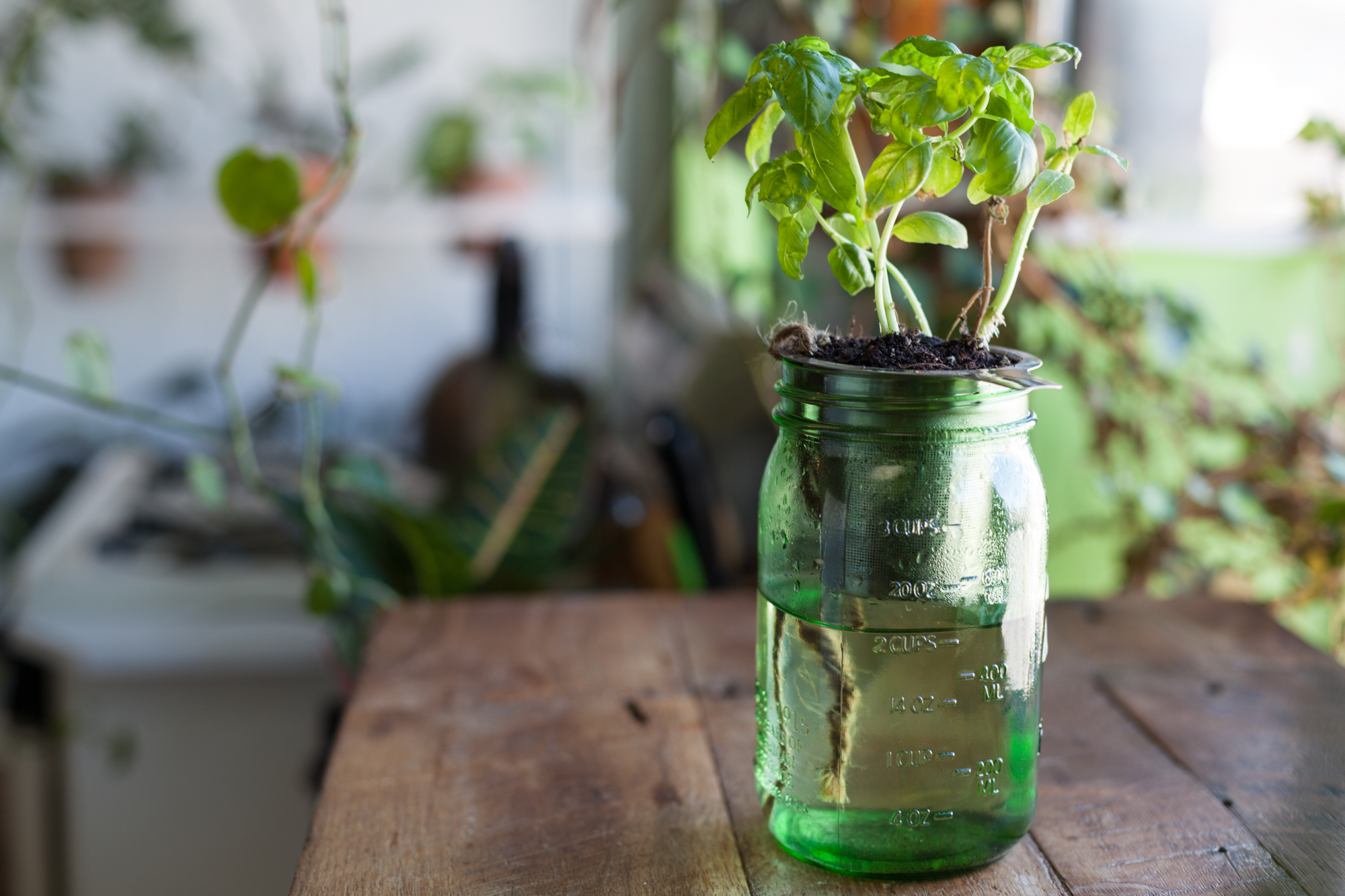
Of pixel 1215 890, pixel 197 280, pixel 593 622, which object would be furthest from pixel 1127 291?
pixel 197 280

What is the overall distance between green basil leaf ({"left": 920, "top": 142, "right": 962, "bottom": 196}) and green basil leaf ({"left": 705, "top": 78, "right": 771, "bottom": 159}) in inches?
2.8

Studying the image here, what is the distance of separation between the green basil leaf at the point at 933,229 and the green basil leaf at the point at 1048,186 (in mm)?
31

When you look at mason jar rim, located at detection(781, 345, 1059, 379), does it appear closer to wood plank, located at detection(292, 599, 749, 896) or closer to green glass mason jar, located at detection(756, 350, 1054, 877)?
green glass mason jar, located at detection(756, 350, 1054, 877)

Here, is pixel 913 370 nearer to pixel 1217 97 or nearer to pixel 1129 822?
pixel 1129 822

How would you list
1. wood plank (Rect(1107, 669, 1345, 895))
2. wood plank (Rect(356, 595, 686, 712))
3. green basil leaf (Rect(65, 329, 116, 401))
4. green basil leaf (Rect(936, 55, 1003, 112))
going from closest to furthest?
green basil leaf (Rect(936, 55, 1003, 112)) < wood plank (Rect(1107, 669, 1345, 895)) < wood plank (Rect(356, 595, 686, 712)) < green basil leaf (Rect(65, 329, 116, 401))

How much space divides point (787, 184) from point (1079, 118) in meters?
0.12

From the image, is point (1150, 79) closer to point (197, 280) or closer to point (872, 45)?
point (872, 45)

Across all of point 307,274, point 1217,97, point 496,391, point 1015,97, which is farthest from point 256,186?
point 496,391

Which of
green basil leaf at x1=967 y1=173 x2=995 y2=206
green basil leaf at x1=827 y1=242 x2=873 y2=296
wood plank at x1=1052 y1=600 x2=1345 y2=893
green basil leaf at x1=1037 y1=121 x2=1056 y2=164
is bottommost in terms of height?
wood plank at x1=1052 y1=600 x2=1345 y2=893

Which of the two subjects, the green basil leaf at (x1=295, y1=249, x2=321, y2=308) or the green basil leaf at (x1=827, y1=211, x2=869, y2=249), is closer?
the green basil leaf at (x1=827, y1=211, x2=869, y2=249)

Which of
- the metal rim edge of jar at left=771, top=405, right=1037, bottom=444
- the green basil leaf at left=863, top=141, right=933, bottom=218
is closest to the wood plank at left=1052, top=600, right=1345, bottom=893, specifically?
the metal rim edge of jar at left=771, top=405, right=1037, bottom=444

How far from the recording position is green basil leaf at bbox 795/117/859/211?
40cm

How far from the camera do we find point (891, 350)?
436 millimetres

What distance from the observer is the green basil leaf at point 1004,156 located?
15.2 inches
